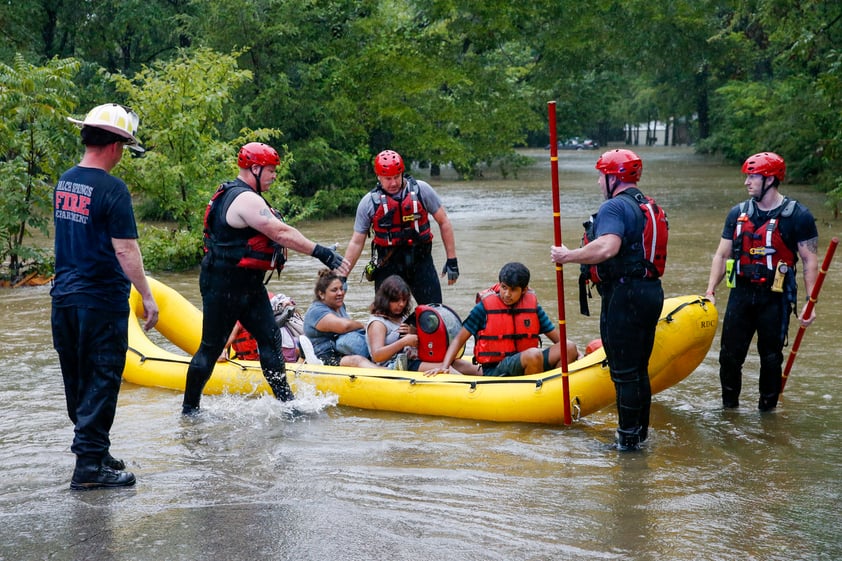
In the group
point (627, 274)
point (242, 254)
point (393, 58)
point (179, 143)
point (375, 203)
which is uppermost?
point (393, 58)

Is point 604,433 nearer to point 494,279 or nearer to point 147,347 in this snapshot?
point 147,347

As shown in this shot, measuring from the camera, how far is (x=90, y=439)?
5.02 meters

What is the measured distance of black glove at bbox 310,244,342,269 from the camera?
5770 mm

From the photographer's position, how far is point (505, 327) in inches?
261

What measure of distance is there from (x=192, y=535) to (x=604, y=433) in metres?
2.80

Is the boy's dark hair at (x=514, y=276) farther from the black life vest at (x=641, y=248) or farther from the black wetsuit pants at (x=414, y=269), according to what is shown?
the black wetsuit pants at (x=414, y=269)

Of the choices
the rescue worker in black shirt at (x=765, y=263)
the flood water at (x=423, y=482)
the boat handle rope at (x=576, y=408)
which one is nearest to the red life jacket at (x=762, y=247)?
the rescue worker in black shirt at (x=765, y=263)

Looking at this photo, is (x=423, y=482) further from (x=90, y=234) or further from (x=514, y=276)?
(x=90, y=234)

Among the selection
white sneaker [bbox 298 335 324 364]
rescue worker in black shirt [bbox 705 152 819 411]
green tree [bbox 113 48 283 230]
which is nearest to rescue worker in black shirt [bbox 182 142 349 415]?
white sneaker [bbox 298 335 324 364]

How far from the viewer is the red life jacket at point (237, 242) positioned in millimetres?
6082

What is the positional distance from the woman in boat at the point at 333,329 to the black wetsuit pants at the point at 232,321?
2.46ft

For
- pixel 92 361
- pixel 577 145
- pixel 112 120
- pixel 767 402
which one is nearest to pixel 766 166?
pixel 767 402

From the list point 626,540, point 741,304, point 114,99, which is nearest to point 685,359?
point 741,304

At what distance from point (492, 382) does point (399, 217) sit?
1551 millimetres
